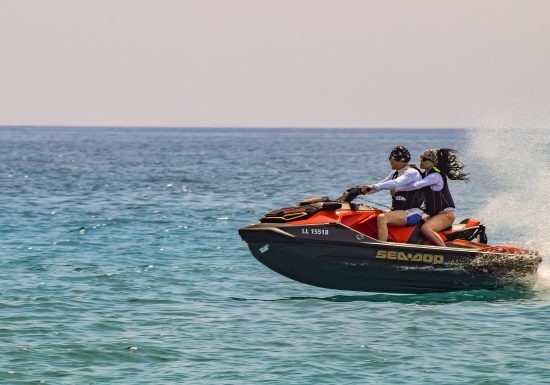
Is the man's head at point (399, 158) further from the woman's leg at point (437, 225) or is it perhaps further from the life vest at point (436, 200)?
the woman's leg at point (437, 225)

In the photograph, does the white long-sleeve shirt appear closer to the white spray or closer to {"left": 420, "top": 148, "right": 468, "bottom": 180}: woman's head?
{"left": 420, "top": 148, "right": 468, "bottom": 180}: woman's head

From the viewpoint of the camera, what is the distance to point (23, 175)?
5341cm

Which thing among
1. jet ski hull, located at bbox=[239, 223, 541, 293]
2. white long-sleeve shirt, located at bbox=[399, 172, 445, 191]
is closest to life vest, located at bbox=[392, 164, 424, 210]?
white long-sleeve shirt, located at bbox=[399, 172, 445, 191]

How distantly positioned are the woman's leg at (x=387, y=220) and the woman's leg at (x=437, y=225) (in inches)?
13.2

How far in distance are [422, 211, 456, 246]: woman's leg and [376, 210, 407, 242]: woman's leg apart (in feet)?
1.10

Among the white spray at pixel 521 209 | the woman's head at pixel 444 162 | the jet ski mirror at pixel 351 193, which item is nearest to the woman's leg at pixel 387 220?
the jet ski mirror at pixel 351 193

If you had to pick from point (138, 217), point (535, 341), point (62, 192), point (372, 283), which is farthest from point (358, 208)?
point (62, 192)

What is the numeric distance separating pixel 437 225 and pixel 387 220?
2.47 feet

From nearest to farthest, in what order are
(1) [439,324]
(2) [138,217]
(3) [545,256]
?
(1) [439,324] < (3) [545,256] < (2) [138,217]

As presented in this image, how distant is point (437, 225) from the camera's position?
15.0m

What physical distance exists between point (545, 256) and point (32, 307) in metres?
8.63

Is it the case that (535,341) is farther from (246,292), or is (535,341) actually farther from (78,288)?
(78,288)

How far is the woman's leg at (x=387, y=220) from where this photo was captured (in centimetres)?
1474

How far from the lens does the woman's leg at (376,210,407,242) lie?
1474 cm
